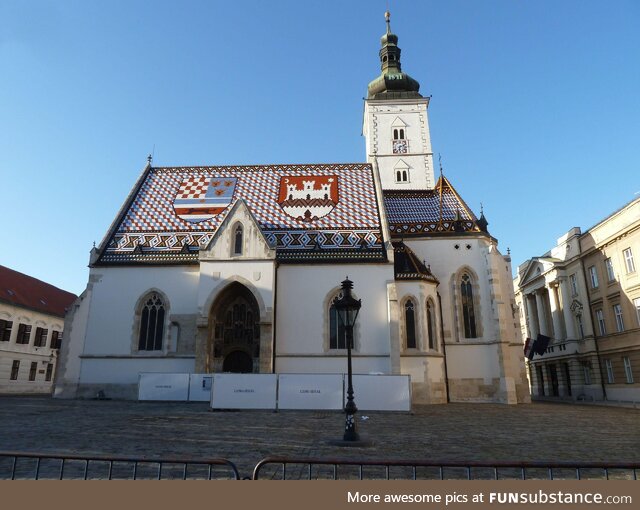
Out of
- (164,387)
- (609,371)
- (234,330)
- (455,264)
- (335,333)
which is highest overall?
(455,264)

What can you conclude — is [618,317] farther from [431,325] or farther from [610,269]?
[431,325]

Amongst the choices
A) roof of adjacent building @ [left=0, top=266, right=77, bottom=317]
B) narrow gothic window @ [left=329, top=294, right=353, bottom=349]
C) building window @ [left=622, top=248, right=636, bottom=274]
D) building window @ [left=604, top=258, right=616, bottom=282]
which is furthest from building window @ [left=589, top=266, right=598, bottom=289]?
roof of adjacent building @ [left=0, top=266, right=77, bottom=317]

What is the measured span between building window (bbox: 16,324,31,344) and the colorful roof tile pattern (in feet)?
61.2

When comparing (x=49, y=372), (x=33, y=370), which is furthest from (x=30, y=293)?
(x=49, y=372)

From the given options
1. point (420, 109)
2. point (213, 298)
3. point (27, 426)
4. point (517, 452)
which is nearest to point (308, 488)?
point (517, 452)

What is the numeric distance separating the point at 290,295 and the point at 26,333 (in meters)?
28.1

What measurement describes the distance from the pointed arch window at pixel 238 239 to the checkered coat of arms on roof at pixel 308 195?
175 inches

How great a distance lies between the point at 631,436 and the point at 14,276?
158ft

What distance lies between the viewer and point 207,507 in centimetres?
385

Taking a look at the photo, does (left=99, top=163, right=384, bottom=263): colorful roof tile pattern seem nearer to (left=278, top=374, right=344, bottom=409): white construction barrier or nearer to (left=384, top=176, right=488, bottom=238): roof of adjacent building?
(left=384, top=176, right=488, bottom=238): roof of adjacent building

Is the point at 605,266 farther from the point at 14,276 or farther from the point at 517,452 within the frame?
the point at 14,276

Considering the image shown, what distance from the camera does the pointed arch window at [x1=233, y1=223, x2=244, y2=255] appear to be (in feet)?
83.6

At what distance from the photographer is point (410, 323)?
86.6 feet

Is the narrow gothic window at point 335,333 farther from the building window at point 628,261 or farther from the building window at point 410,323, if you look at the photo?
the building window at point 628,261
